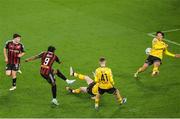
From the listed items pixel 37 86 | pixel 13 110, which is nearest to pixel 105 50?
pixel 37 86

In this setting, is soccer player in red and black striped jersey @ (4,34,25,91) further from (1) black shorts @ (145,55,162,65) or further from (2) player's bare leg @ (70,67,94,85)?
(1) black shorts @ (145,55,162,65)

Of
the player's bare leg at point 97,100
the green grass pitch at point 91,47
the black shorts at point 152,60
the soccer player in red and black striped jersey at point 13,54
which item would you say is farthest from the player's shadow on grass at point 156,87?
the soccer player in red and black striped jersey at point 13,54

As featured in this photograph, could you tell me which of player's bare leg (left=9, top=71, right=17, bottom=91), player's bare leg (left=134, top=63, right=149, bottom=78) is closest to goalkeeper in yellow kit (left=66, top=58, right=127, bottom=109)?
player's bare leg (left=9, top=71, right=17, bottom=91)

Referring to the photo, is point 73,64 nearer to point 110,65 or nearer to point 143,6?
point 110,65

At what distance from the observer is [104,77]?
16625mm

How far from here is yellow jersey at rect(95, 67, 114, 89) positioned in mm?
16594

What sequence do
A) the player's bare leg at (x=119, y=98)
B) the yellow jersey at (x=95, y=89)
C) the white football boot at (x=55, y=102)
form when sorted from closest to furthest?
the player's bare leg at (x=119, y=98) → the white football boot at (x=55, y=102) → the yellow jersey at (x=95, y=89)

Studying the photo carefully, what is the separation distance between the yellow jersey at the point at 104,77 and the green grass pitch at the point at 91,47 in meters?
1.04

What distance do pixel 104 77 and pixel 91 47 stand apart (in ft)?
24.0

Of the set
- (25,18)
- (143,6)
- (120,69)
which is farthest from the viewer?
(143,6)

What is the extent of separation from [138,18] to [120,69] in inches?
326

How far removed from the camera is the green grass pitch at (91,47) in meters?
17.5

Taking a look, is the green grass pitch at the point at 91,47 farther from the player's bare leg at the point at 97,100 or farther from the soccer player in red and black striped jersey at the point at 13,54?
the soccer player in red and black striped jersey at the point at 13,54

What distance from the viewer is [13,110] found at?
17094 mm
